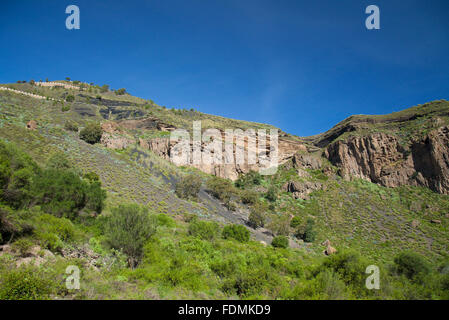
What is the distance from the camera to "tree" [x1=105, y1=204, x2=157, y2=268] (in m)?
10.2

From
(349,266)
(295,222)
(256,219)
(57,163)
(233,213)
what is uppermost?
(57,163)

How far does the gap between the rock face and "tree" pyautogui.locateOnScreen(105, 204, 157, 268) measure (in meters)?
40.9

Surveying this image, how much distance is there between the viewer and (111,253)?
9.91 metres

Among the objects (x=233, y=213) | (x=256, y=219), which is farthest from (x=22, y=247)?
(x=233, y=213)

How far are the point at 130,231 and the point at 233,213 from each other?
21203 mm

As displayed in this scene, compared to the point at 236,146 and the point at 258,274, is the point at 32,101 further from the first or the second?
the point at 258,274

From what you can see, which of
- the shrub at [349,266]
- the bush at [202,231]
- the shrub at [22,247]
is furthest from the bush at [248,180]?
the shrub at [22,247]

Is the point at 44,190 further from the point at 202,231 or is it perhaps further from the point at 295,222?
the point at 295,222

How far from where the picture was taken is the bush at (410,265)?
10.8 metres

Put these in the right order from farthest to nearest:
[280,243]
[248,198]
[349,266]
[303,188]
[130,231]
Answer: [303,188]
[248,198]
[280,243]
[130,231]
[349,266]

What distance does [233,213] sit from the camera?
3073 centimetres

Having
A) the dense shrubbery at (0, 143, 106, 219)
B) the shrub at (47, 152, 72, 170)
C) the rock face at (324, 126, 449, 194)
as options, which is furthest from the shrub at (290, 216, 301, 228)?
the shrub at (47, 152, 72, 170)

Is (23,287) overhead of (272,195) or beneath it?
beneath

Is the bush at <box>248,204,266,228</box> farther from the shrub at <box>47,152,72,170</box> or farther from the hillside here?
the shrub at <box>47,152,72,170</box>
